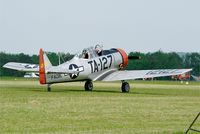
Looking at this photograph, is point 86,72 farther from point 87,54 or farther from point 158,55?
point 158,55

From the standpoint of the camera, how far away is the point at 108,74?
39219mm

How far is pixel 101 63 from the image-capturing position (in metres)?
38.6

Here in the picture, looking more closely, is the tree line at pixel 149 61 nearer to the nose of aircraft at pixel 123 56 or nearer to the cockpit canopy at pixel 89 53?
the nose of aircraft at pixel 123 56

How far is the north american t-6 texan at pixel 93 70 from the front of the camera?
115ft

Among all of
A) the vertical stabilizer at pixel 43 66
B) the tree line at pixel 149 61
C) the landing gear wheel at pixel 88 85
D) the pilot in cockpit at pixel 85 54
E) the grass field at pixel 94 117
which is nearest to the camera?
the grass field at pixel 94 117

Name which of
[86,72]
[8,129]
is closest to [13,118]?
[8,129]

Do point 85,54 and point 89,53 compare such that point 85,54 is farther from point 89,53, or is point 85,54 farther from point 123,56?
point 123,56

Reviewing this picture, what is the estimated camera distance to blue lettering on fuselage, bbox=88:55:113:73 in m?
37.9

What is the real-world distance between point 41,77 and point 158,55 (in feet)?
369

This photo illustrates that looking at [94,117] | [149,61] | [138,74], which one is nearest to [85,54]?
[138,74]

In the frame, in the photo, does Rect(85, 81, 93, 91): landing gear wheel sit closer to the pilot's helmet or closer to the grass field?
the pilot's helmet

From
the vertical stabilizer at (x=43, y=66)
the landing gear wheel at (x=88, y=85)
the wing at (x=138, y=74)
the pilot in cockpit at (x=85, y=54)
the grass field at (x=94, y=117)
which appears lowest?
the grass field at (x=94, y=117)

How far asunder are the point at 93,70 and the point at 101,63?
879 millimetres

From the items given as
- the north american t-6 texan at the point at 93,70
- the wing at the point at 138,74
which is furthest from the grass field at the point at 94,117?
the wing at the point at 138,74
